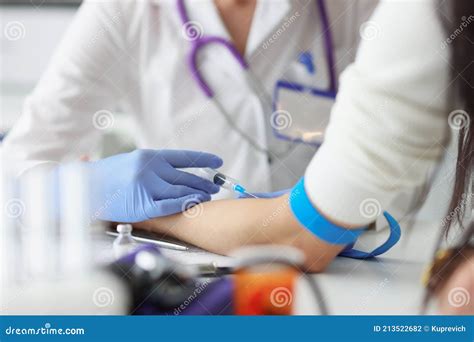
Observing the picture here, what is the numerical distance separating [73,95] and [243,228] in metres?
0.43

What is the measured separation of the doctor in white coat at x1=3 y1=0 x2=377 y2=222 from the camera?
38.9 inches

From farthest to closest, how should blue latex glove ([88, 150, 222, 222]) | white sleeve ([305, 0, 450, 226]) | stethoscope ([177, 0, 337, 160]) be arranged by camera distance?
1. stethoscope ([177, 0, 337, 160])
2. blue latex glove ([88, 150, 222, 222])
3. white sleeve ([305, 0, 450, 226])

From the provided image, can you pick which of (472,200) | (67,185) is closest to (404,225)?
(472,200)

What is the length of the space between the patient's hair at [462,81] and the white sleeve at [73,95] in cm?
59

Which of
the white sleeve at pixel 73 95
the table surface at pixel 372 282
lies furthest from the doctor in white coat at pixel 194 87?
the table surface at pixel 372 282

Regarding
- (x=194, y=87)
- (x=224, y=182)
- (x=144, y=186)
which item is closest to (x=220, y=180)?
(x=224, y=182)

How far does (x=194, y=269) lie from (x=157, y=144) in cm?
28

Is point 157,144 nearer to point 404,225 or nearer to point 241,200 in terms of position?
point 241,200

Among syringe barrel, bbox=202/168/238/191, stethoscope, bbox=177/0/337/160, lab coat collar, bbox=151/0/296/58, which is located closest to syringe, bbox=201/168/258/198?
syringe barrel, bbox=202/168/238/191

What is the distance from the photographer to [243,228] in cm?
86

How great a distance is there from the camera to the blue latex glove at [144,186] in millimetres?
931

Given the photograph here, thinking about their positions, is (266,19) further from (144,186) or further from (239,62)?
(144,186)

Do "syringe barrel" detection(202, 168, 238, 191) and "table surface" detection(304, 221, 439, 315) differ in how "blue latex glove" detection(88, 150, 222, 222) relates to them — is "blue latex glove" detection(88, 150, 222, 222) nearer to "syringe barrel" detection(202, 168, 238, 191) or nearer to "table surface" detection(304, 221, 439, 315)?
"syringe barrel" detection(202, 168, 238, 191)

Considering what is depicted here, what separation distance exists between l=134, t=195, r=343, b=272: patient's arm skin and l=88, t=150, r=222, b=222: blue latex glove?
0.02m
